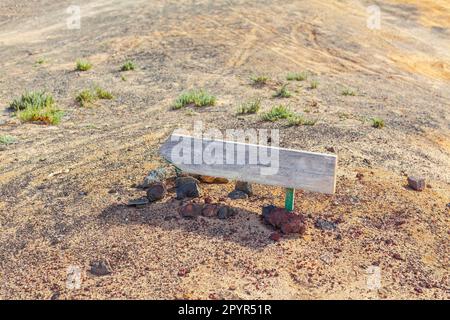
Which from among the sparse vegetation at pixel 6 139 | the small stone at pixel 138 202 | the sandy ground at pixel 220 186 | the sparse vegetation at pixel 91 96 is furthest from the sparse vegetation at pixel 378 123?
the sparse vegetation at pixel 6 139

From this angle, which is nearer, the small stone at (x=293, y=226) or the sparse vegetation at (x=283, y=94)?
the small stone at (x=293, y=226)

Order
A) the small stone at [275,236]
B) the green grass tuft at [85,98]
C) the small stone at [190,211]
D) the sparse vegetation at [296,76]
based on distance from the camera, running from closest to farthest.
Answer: the small stone at [275,236] → the small stone at [190,211] → the green grass tuft at [85,98] → the sparse vegetation at [296,76]

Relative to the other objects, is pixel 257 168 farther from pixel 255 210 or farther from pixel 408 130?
pixel 408 130

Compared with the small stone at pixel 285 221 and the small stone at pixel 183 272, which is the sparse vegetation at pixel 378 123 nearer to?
the small stone at pixel 285 221

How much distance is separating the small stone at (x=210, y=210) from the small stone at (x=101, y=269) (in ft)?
3.72

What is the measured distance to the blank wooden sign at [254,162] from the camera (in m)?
4.86

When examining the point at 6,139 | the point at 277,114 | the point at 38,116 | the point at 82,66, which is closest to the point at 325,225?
the point at 277,114

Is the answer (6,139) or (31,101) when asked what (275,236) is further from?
(31,101)

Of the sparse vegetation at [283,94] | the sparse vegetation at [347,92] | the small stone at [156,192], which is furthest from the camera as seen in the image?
the sparse vegetation at [347,92]

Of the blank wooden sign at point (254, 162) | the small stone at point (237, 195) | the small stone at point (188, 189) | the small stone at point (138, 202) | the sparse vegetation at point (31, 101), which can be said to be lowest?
the sparse vegetation at point (31, 101)

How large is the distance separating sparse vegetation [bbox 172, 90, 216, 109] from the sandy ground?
0.19 metres

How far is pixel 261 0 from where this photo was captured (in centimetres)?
1736
